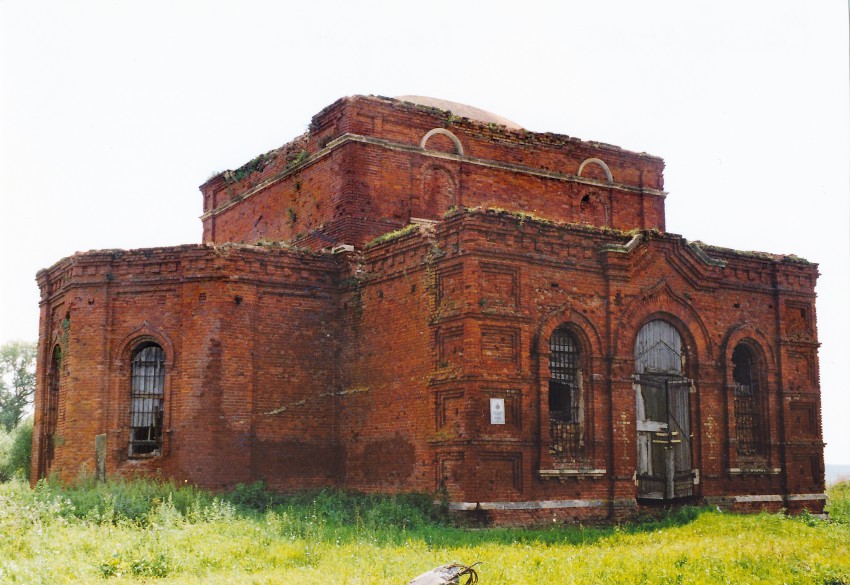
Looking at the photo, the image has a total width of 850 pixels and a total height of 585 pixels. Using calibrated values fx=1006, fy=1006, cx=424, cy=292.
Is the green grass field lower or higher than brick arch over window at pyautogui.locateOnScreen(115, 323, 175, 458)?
lower

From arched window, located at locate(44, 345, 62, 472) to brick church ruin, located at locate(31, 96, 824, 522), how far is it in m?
0.04

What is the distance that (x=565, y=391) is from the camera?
1778cm

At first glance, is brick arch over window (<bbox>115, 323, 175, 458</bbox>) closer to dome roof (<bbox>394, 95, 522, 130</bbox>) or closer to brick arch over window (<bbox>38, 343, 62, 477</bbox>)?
brick arch over window (<bbox>38, 343, 62, 477</bbox>)

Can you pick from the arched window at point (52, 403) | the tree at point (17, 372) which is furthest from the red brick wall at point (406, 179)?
the tree at point (17, 372)

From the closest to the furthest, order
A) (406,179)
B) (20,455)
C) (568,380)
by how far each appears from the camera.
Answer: (568,380) → (406,179) → (20,455)

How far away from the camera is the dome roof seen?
2430cm

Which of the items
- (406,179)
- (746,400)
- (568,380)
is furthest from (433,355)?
(746,400)

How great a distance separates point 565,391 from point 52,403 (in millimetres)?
10789

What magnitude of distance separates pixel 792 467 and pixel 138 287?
44.1 feet

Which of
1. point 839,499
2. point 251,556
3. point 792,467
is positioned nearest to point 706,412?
point 792,467

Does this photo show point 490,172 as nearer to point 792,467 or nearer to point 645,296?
point 645,296

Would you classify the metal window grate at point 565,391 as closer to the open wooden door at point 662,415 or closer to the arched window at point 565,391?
the arched window at point 565,391

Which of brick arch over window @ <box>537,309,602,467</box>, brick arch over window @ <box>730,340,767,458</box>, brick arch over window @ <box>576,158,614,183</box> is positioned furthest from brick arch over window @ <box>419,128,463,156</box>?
brick arch over window @ <box>730,340,767,458</box>

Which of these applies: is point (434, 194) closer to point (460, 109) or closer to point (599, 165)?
point (460, 109)
